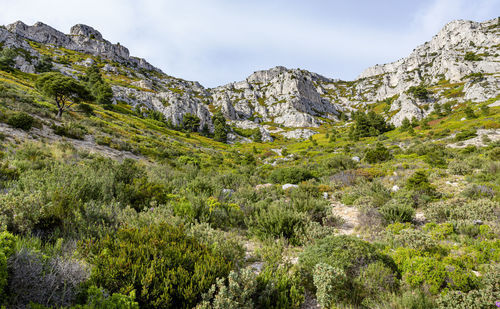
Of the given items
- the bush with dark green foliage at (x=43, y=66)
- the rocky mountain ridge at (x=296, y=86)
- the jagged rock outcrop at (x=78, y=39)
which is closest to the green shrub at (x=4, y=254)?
the rocky mountain ridge at (x=296, y=86)

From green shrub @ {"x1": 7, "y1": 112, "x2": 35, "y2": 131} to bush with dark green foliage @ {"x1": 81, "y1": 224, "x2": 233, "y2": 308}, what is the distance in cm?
1547

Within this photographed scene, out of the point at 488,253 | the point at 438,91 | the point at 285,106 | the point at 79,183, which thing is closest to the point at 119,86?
the point at 285,106

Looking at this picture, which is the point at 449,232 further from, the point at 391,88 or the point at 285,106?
the point at 391,88

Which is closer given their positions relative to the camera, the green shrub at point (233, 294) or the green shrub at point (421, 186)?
the green shrub at point (233, 294)

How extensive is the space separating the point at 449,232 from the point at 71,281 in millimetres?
7791

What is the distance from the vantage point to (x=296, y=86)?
146m

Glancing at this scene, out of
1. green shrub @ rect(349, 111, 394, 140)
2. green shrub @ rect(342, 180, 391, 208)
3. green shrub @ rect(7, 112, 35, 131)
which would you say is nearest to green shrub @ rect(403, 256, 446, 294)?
green shrub @ rect(342, 180, 391, 208)

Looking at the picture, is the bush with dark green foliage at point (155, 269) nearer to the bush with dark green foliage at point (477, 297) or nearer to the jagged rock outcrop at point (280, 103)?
the bush with dark green foliage at point (477, 297)

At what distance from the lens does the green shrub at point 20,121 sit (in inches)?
511

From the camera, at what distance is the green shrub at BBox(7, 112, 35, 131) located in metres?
13.0

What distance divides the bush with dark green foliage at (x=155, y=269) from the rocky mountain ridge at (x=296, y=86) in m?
94.8

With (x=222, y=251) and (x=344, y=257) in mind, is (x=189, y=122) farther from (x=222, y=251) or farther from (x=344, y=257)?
(x=344, y=257)

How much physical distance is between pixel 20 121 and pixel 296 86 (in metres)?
147

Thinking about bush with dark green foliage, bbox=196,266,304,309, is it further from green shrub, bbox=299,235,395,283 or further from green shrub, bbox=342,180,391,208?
green shrub, bbox=342,180,391,208
